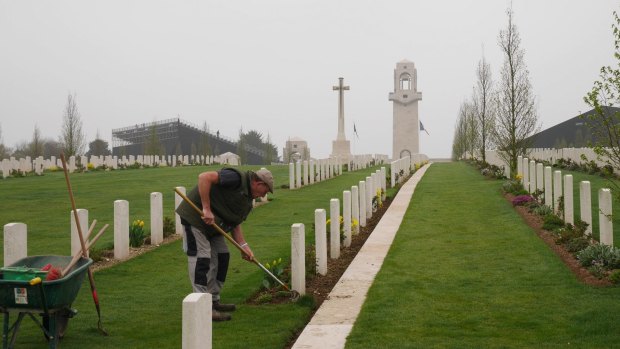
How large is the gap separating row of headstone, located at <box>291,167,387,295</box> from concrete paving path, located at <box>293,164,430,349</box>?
39cm

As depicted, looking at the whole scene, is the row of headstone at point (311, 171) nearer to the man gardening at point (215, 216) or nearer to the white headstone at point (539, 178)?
the white headstone at point (539, 178)

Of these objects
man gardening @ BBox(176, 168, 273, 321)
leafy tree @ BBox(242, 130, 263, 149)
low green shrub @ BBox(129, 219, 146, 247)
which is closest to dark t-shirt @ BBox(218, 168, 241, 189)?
man gardening @ BBox(176, 168, 273, 321)

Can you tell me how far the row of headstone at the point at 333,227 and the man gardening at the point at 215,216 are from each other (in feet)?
3.16

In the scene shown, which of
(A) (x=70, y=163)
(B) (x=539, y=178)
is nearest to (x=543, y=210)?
(B) (x=539, y=178)

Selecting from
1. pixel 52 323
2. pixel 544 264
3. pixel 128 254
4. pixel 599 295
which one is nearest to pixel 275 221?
pixel 128 254

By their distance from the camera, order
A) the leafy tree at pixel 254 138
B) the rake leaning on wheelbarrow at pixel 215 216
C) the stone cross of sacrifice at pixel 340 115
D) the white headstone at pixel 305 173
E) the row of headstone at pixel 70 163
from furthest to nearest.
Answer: the leafy tree at pixel 254 138 → the stone cross of sacrifice at pixel 340 115 → the row of headstone at pixel 70 163 → the white headstone at pixel 305 173 → the rake leaning on wheelbarrow at pixel 215 216

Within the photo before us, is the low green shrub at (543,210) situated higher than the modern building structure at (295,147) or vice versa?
the modern building structure at (295,147)

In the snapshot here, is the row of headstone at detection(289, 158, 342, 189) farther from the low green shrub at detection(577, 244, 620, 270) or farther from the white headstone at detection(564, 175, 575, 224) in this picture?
the low green shrub at detection(577, 244, 620, 270)

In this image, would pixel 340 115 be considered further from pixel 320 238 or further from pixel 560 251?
pixel 320 238

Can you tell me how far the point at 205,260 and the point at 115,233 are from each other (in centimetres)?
436

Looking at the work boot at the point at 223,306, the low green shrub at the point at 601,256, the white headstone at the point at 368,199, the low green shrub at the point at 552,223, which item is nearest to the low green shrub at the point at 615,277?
the low green shrub at the point at 601,256

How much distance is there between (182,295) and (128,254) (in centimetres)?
305

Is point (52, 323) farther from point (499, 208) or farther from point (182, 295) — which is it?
point (499, 208)

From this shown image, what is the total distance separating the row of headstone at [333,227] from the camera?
27.0ft
